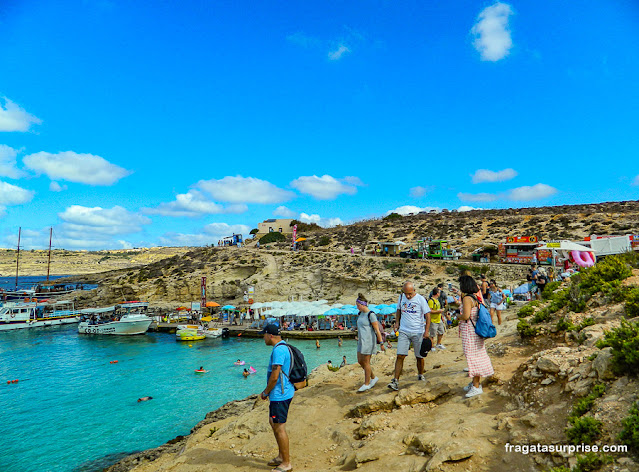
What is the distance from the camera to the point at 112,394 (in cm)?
1769

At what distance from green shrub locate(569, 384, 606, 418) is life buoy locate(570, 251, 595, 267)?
1957 centimetres

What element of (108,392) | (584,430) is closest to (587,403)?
(584,430)

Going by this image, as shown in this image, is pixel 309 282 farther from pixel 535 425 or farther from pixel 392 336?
pixel 535 425

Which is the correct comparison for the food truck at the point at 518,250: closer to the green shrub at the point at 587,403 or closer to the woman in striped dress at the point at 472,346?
the woman in striped dress at the point at 472,346

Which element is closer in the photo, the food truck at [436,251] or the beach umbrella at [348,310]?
the beach umbrella at [348,310]

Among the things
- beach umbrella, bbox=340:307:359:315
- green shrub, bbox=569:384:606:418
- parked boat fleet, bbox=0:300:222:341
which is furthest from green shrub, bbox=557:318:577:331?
parked boat fleet, bbox=0:300:222:341

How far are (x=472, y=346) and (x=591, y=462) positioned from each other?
2372 mm

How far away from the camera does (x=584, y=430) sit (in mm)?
3289

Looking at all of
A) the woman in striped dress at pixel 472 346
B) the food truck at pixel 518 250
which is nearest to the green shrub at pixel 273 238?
the food truck at pixel 518 250

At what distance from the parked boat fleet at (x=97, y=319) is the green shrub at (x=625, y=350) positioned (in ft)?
105

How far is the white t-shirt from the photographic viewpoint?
6250 millimetres

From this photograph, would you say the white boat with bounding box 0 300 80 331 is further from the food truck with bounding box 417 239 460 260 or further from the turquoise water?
the food truck with bounding box 417 239 460 260

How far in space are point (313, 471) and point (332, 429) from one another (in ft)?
3.80

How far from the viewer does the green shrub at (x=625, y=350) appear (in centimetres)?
362
